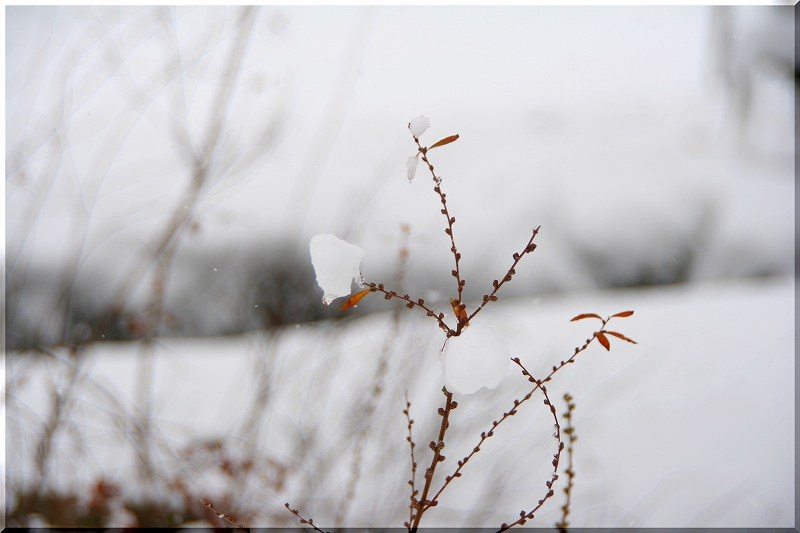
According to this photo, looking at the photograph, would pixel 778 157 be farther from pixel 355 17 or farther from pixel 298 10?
pixel 298 10

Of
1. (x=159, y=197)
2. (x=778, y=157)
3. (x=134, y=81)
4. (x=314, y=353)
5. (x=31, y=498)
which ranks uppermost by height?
(x=134, y=81)

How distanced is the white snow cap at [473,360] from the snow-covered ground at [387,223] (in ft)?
2.05

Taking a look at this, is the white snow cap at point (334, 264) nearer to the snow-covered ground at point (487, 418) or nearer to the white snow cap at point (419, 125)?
the white snow cap at point (419, 125)

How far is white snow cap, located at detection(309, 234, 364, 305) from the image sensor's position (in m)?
0.53

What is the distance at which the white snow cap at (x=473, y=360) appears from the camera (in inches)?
18.3

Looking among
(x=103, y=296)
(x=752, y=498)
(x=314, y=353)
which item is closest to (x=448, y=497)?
(x=314, y=353)

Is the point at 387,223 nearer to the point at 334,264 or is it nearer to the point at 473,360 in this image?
the point at 334,264

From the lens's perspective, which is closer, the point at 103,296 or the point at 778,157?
the point at 778,157

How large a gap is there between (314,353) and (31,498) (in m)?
0.89

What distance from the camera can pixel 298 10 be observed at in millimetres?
1160

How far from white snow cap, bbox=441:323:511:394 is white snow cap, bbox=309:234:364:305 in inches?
6.0

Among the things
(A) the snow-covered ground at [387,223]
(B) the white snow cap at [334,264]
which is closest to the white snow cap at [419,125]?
(B) the white snow cap at [334,264]

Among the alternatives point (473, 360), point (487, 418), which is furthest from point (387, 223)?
point (473, 360)

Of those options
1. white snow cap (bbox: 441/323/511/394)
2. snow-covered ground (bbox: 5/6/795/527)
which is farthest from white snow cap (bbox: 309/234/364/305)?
snow-covered ground (bbox: 5/6/795/527)
